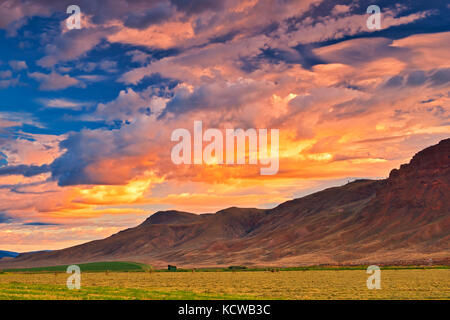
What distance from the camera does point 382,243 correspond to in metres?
199
